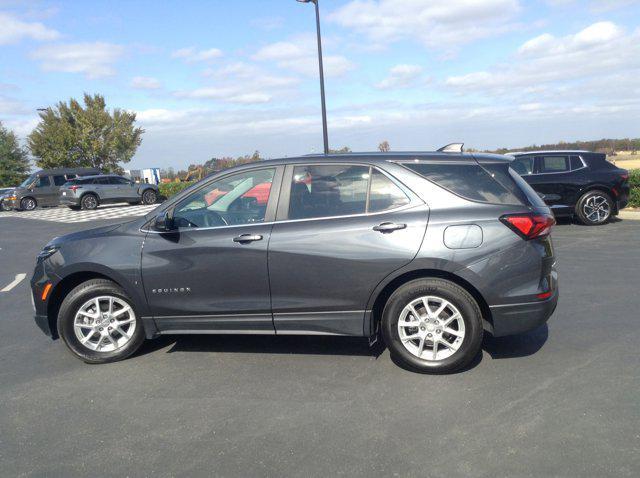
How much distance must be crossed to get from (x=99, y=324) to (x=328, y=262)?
6.84 feet

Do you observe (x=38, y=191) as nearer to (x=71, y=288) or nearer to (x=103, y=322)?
(x=71, y=288)

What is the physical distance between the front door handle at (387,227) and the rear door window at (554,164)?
8.82 m

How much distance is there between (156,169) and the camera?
48.6 metres

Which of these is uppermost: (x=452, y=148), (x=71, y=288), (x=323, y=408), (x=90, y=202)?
(x=452, y=148)

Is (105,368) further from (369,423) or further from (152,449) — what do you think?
(369,423)

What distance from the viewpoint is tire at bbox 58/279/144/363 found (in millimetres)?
4559

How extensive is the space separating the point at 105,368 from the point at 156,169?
4655 cm

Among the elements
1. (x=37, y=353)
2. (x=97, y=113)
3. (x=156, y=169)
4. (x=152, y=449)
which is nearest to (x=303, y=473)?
(x=152, y=449)

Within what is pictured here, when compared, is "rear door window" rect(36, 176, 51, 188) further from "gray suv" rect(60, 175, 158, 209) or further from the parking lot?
the parking lot

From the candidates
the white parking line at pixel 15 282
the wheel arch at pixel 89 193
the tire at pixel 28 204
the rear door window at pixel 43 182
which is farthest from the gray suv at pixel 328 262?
the rear door window at pixel 43 182

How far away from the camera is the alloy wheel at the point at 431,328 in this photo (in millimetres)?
4016

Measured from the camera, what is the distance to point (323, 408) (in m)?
3.61

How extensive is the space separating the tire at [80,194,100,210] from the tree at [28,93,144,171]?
48.2ft

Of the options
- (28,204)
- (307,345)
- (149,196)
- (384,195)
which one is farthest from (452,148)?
(28,204)
